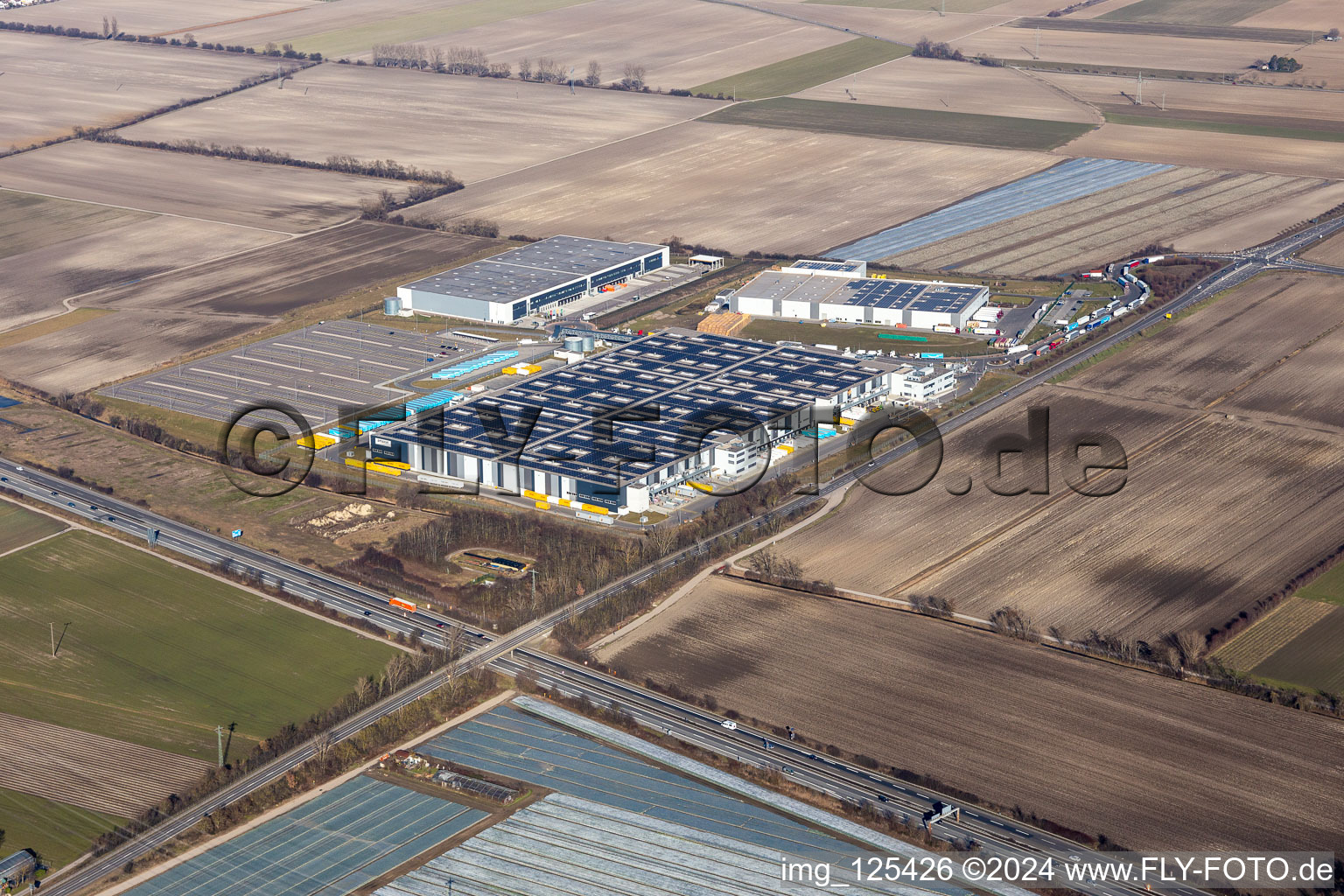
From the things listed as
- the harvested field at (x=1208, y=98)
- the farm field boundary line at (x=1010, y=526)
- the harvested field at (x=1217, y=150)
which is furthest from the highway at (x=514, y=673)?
the harvested field at (x=1208, y=98)

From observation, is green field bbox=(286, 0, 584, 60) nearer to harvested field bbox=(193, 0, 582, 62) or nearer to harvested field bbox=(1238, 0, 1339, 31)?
harvested field bbox=(193, 0, 582, 62)

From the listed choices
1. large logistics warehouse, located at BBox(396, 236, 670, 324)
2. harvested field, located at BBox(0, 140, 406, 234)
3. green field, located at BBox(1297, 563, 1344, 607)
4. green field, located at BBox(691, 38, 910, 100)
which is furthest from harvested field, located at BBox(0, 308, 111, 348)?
green field, located at BBox(1297, 563, 1344, 607)

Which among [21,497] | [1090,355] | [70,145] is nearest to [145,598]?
[21,497]

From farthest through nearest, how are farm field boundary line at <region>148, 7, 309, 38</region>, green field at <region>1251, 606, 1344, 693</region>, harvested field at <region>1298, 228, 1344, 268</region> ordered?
farm field boundary line at <region>148, 7, 309, 38</region> → harvested field at <region>1298, 228, 1344, 268</region> → green field at <region>1251, 606, 1344, 693</region>

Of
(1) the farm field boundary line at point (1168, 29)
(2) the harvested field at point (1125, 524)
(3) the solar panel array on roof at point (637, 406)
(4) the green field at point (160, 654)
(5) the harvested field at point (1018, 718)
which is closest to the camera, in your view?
(5) the harvested field at point (1018, 718)

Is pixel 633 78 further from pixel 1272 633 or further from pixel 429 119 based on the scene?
pixel 1272 633

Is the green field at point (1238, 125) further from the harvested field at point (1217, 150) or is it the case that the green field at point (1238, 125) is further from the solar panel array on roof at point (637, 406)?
the solar panel array on roof at point (637, 406)
